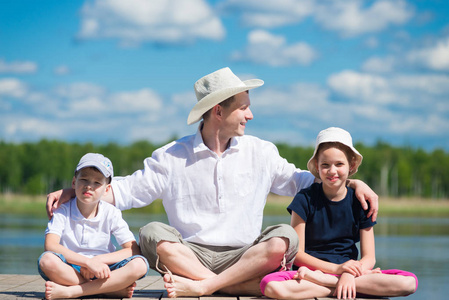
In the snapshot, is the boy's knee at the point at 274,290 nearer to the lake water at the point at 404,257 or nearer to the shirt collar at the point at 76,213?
the shirt collar at the point at 76,213

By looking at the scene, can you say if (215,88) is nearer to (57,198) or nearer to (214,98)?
(214,98)

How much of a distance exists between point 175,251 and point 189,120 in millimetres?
917

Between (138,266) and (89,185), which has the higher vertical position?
(89,185)

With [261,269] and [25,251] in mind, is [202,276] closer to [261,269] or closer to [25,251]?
[261,269]

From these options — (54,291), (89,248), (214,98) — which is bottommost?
(54,291)

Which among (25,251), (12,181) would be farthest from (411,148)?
(25,251)

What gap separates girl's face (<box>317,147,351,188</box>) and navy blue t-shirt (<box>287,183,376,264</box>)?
0.45 feet

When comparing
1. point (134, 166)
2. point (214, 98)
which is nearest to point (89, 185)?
point (214, 98)

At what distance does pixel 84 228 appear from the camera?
12.8ft

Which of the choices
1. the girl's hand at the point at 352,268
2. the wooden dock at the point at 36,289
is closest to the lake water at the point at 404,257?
the wooden dock at the point at 36,289

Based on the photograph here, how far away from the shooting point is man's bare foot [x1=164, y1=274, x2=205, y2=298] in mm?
3807

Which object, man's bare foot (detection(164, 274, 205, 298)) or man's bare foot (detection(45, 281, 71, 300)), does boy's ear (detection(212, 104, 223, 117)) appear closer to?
man's bare foot (detection(164, 274, 205, 298))

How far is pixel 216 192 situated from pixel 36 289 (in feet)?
4.56

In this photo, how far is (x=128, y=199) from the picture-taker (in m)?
4.26
